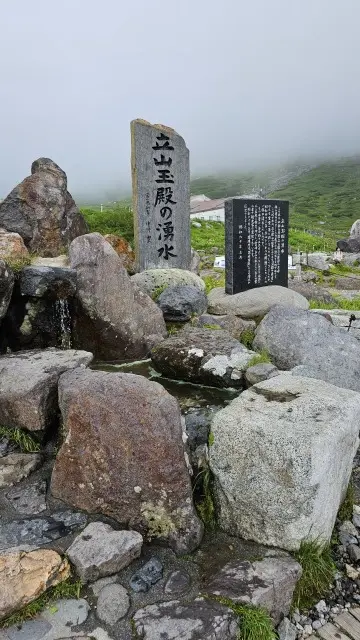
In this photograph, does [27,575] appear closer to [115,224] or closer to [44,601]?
[44,601]

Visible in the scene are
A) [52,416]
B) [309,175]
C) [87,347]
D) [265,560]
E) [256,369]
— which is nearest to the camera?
[265,560]

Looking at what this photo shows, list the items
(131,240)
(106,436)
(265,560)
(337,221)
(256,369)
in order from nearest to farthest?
(265,560) → (106,436) → (256,369) → (131,240) → (337,221)

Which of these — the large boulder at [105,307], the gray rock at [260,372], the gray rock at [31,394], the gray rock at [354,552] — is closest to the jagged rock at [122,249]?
the large boulder at [105,307]

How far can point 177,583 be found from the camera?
3.63 m

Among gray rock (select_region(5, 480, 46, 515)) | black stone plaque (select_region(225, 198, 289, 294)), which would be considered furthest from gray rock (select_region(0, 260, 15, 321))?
black stone plaque (select_region(225, 198, 289, 294))

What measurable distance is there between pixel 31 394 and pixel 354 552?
350 cm

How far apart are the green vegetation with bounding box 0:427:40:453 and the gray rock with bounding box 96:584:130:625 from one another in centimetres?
197

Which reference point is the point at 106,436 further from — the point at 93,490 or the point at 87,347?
the point at 87,347

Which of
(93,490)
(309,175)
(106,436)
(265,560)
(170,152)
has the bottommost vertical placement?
(265,560)

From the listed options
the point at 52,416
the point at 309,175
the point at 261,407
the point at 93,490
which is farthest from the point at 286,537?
the point at 309,175

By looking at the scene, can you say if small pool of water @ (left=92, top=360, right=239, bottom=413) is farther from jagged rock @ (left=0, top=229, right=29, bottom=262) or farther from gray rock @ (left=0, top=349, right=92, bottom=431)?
jagged rock @ (left=0, top=229, right=29, bottom=262)

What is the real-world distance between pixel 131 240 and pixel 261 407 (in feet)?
49.9

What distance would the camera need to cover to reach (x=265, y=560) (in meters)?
3.75

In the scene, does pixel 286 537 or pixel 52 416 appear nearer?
pixel 286 537
